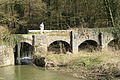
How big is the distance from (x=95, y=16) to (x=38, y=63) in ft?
39.9

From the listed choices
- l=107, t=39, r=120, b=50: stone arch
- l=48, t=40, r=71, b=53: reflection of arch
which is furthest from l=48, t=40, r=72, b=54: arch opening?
l=107, t=39, r=120, b=50: stone arch

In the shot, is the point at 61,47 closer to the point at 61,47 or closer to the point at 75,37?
the point at 61,47

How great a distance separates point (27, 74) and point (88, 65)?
3734 mm

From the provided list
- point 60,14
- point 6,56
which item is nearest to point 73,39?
point 6,56

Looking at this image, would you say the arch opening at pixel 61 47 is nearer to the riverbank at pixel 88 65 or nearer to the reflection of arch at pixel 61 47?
the reflection of arch at pixel 61 47

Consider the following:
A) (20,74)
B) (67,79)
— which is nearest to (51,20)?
(20,74)

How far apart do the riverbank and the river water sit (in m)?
0.54

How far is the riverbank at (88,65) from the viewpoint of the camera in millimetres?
11039

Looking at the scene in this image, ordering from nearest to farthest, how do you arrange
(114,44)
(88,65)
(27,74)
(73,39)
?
(88,65), (27,74), (73,39), (114,44)

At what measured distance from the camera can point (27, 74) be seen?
13.5 metres

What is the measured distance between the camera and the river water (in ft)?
40.1

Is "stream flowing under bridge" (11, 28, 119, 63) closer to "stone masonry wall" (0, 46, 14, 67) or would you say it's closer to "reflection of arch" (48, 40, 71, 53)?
"reflection of arch" (48, 40, 71, 53)

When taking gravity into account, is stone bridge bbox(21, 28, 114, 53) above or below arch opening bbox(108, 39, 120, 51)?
above

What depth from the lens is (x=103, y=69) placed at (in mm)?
11398
